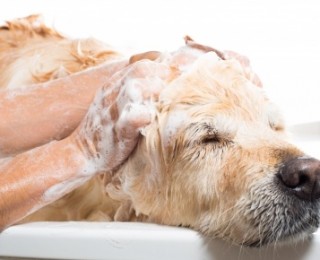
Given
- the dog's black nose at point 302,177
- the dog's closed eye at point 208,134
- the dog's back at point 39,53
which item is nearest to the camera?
the dog's black nose at point 302,177

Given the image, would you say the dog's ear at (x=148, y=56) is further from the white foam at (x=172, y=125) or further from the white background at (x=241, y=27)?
the white background at (x=241, y=27)

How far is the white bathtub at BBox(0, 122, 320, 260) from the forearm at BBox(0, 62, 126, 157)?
0.31 meters

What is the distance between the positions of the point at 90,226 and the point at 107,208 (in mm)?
280

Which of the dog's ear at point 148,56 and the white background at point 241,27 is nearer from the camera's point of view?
the dog's ear at point 148,56

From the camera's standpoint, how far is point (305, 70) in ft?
8.58

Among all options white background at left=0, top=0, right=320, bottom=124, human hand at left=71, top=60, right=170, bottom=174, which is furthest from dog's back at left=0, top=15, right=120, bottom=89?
white background at left=0, top=0, right=320, bottom=124

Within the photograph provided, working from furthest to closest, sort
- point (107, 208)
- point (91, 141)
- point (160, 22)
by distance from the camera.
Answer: point (160, 22) → point (107, 208) → point (91, 141)

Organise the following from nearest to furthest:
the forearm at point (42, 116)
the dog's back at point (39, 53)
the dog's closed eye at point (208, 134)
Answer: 1. the dog's closed eye at point (208, 134)
2. the forearm at point (42, 116)
3. the dog's back at point (39, 53)

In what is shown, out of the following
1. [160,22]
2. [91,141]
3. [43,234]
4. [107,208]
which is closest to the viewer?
[43,234]

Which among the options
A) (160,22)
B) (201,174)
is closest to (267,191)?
(201,174)

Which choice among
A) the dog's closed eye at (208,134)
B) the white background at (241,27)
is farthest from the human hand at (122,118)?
the white background at (241,27)

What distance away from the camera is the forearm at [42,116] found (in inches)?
58.4

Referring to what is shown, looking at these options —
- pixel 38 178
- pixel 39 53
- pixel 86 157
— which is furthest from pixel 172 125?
pixel 39 53

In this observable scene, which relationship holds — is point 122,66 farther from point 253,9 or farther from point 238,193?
point 253,9
